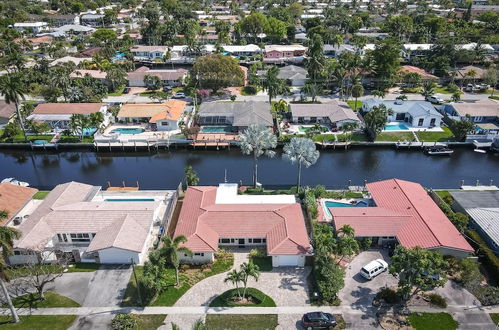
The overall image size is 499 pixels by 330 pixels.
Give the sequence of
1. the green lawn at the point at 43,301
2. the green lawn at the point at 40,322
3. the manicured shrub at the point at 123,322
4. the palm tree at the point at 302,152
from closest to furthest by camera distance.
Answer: the manicured shrub at the point at 123,322, the green lawn at the point at 40,322, the green lawn at the point at 43,301, the palm tree at the point at 302,152

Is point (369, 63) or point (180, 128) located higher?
point (369, 63)

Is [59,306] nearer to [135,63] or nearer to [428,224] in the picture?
[428,224]

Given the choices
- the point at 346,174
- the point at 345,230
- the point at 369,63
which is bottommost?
the point at 346,174

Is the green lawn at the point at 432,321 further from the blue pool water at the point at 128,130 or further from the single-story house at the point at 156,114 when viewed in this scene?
the blue pool water at the point at 128,130

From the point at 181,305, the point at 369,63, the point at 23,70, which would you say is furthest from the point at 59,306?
the point at 23,70

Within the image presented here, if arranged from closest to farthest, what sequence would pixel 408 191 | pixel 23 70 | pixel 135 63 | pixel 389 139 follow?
pixel 408 191, pixel 389 139, pixel 23 70, pixel 135 63

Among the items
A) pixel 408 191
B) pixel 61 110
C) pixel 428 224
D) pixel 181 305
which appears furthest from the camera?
pixel 61 110

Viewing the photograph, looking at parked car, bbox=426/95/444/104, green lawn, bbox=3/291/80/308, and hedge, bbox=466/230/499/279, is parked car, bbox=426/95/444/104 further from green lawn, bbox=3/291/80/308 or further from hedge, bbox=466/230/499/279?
green lawn, bbox=3/291/80/308

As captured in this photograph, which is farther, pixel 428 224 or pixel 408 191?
pixel 408 191

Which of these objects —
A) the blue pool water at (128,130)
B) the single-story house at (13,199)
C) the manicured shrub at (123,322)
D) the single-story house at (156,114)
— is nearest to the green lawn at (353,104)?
the single-story house at (156,114)
